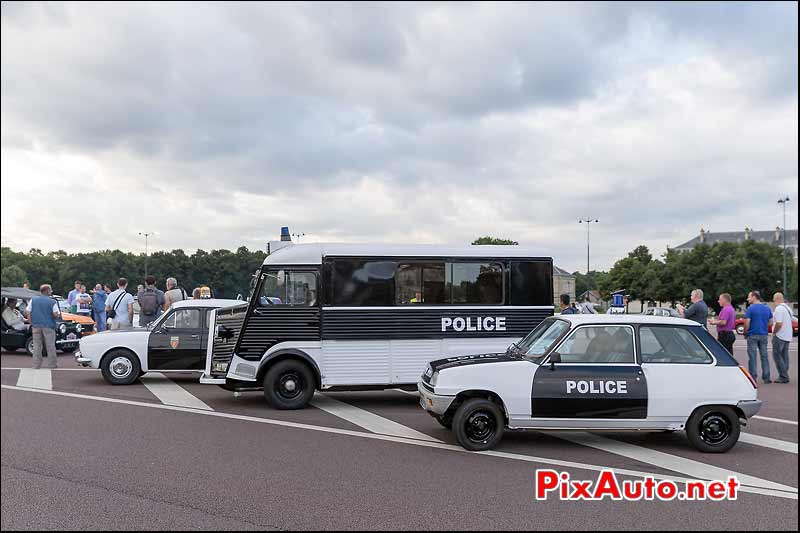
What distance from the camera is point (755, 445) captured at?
7.78 metres

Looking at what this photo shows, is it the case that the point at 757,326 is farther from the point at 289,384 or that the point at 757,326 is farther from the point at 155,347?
the point at 155,347

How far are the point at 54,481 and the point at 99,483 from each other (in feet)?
1.19

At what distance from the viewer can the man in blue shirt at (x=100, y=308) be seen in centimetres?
1403

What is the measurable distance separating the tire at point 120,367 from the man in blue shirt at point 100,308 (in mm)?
1905

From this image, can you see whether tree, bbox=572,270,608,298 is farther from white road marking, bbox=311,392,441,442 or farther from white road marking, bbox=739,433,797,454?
white road marking, bbox=311,392,441,442

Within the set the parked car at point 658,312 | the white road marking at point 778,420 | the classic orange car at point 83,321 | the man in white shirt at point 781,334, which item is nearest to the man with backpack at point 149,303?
the classic orange car at point 83,321

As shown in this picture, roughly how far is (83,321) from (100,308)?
179 centimetres

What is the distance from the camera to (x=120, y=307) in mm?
14062

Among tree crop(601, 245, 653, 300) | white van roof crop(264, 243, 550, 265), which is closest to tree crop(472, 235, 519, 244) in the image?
white van roof crop(264, 243, 550, 265)

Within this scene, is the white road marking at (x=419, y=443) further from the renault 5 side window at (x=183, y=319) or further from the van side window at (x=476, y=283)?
the van side window at (x=476, y=283)

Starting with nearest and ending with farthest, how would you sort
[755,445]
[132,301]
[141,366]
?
[755,445] < [141,366] < [132,301]

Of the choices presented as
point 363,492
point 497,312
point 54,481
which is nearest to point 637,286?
point 497,312

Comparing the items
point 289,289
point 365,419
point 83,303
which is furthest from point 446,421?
point 83,303

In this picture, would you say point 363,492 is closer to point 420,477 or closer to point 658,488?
point 420,477
